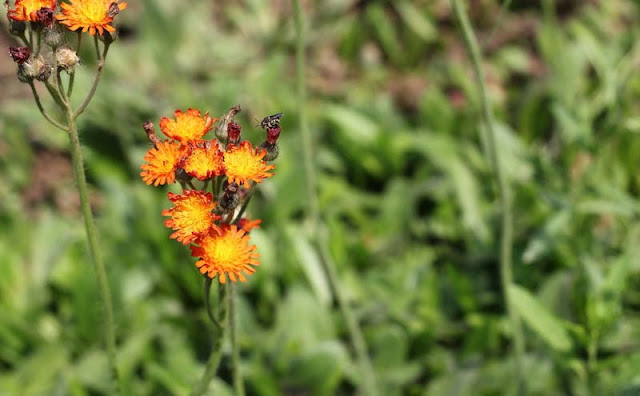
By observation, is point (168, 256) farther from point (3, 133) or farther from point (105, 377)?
point (3, 133)

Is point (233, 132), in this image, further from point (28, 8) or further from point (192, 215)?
point (28, 8)

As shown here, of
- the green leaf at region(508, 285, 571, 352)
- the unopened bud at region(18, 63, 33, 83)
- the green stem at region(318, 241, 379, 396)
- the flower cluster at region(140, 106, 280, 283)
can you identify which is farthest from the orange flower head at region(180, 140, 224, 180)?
the green leaf at region(508, 285, 571, 352)

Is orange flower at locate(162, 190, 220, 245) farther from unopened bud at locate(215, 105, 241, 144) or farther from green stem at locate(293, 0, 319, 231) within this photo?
green stem at locate(293, 0, 319, 231)

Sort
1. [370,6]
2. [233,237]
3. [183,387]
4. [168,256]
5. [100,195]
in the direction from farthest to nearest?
[370,6] → [100,195] → [168,256] → [183,387] → [233,237]

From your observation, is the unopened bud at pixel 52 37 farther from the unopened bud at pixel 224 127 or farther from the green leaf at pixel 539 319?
the green leaf at pixel 539 319

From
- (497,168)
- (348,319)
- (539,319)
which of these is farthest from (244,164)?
(539,319)

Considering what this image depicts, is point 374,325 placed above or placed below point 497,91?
below

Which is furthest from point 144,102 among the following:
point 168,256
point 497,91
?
point 497,91

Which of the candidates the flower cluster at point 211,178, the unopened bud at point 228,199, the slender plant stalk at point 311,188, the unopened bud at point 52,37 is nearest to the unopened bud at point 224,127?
the flower cluster at point 211,178
